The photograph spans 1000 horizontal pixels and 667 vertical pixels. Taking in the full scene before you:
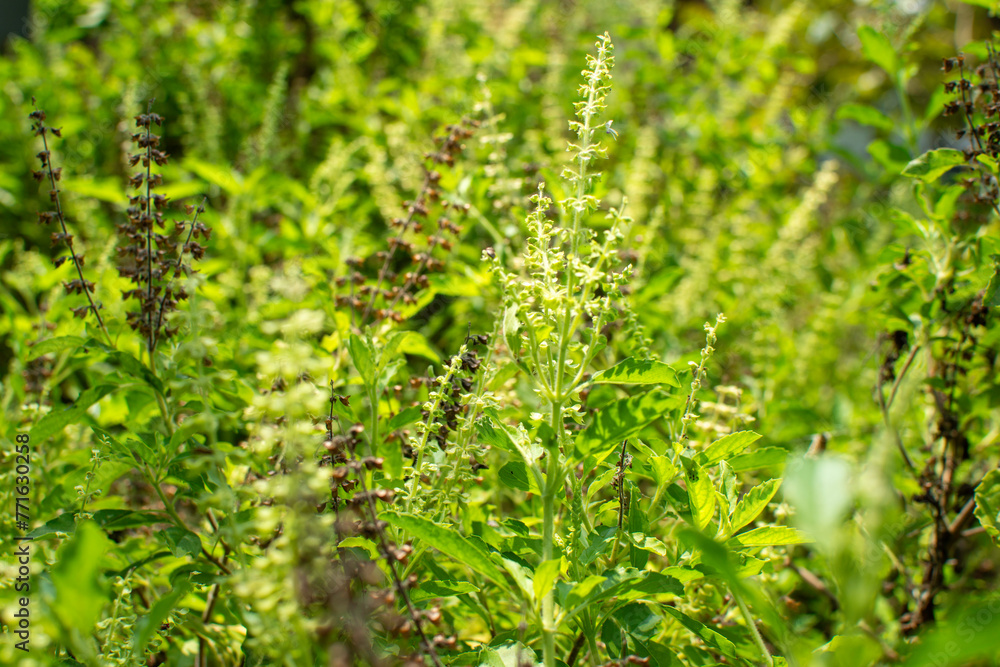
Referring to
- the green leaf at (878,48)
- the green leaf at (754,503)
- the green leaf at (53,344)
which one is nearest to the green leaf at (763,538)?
the green leaf at (754,503)

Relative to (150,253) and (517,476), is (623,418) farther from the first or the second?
(150,253)

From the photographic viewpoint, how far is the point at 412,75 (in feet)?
16.1

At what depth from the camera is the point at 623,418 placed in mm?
1303

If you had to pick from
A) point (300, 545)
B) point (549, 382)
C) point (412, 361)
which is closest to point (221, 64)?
point (412, 361)

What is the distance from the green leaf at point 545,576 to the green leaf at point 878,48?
2.30 meters

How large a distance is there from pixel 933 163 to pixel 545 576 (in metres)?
1.68

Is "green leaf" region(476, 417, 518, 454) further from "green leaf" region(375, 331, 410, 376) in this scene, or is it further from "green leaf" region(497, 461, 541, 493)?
"green leaf" region(375, 331, 410, 376)

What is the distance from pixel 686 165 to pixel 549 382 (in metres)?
3.13

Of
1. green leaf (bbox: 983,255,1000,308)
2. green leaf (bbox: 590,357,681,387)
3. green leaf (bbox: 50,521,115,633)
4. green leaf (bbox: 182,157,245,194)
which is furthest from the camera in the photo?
green leaf (bbox: 182,157,245,194)

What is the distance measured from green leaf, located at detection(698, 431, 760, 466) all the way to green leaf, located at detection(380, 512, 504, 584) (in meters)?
0.55

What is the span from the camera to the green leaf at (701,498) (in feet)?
4.61

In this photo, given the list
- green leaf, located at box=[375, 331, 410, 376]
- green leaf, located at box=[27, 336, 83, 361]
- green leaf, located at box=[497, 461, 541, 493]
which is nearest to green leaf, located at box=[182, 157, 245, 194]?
green leaf, located at box=[27, 336, 83, 361]

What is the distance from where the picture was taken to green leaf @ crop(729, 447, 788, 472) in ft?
5.03

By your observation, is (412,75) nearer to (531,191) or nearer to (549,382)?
(531,191)
